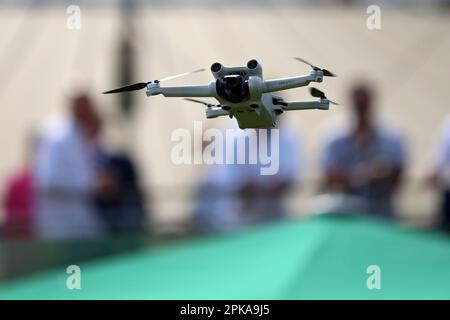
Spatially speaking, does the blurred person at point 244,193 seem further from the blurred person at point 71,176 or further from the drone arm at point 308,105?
the drone arm at point 308,105

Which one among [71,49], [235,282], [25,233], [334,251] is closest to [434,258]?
[334,251]

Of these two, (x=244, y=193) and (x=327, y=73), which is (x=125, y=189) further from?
(x=327, y=73)

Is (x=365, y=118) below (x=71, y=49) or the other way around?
below

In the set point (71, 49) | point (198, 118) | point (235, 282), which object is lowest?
point (235, 282)

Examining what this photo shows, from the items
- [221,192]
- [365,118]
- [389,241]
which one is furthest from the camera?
[221,192]

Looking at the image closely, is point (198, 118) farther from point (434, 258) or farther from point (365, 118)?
point (434, 258)

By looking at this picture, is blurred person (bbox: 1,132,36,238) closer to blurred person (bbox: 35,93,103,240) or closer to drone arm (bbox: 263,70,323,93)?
blurred person (bbox: 35,93,103,240)
